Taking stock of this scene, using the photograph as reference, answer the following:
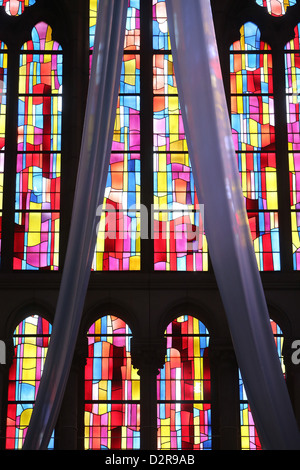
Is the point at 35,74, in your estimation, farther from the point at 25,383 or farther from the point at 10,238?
the point at 25,383

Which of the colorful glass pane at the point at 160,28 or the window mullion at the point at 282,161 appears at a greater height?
the colorful glass pane at the point at 160,28

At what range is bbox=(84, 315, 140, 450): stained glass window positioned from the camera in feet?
42.0

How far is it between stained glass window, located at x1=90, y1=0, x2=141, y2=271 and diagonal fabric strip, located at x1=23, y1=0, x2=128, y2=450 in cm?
402

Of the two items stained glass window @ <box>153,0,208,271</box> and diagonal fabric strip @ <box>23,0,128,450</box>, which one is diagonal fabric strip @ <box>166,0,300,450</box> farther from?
stained glass window @ <box>153,0,208,271</box>

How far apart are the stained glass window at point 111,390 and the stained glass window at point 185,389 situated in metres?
0.35

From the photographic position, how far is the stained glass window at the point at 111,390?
42.0 ft

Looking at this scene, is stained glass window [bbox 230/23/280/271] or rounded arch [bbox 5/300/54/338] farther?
stained glass window [bbox 230/23/280/271]

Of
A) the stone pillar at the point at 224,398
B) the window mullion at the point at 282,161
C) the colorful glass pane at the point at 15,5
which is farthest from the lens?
the colorful glass pane at the point at 15,5

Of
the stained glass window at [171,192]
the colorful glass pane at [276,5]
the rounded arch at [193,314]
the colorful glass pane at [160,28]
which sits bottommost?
the rounded arch at [193,314]

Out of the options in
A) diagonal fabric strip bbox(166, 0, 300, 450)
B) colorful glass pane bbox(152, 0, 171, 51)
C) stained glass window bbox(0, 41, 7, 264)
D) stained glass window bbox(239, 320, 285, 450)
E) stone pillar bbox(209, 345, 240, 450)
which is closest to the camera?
diagonal fabric strip bbox(166, 0, 300, 450)

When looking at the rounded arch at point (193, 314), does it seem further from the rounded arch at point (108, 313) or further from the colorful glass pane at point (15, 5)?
the colorful glass pane at point (15, 5)

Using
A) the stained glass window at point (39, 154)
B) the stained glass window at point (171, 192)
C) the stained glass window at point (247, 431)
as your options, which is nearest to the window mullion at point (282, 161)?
the stained glass window at point (171, 192)

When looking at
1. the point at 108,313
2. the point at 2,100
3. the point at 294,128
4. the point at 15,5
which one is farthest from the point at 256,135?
the point at 15,5

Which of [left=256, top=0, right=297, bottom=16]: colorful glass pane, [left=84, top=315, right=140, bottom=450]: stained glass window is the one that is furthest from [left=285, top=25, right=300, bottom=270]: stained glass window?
[left=84, top=315, right=140, bottom=450]: stained glass window
